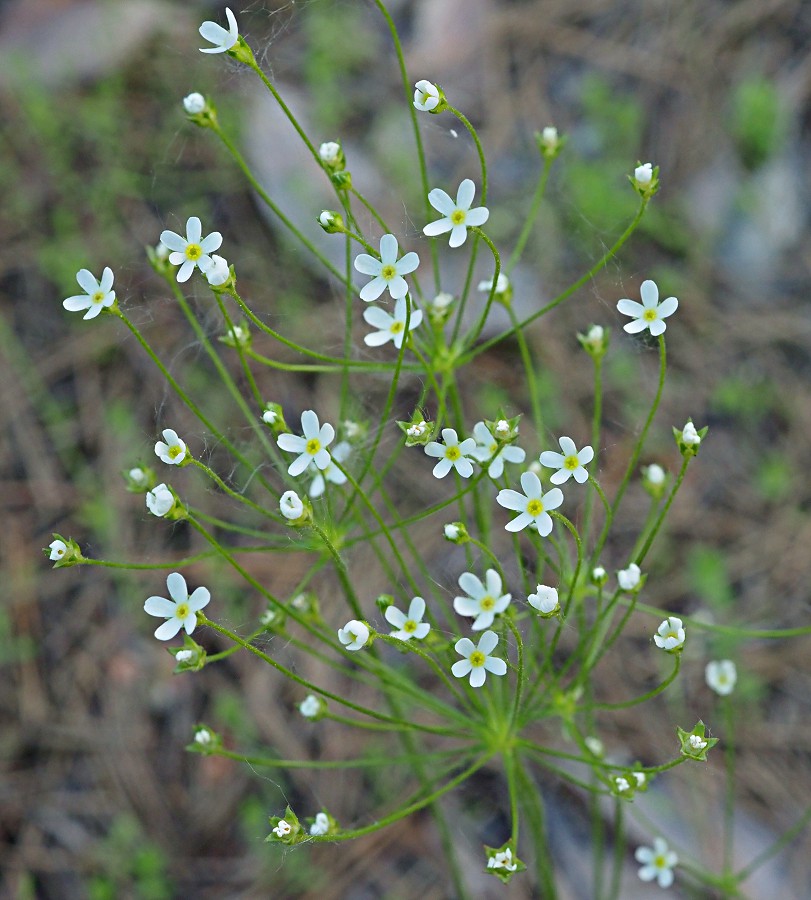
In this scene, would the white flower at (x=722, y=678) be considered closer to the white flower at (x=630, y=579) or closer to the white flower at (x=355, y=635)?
the white flower at (x=630, y=579)

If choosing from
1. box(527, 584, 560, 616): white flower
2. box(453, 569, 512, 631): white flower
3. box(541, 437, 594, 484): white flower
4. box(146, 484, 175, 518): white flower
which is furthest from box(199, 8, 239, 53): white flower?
box(527, 584, 560, 616): white flower

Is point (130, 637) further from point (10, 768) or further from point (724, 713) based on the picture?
point (724, 713)

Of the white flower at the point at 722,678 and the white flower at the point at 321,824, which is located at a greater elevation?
the white flower at the point at 321,824

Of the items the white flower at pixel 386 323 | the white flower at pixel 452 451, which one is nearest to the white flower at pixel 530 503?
the white flower at pixel 452 451

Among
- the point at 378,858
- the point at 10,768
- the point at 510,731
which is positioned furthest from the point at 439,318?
the point at 10,768

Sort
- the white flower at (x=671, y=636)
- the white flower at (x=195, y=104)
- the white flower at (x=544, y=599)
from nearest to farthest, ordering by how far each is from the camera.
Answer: the white flower at (x=544, y=599) → the white flower at (x=671, y=636) → the white flower at (x=195, y=104)

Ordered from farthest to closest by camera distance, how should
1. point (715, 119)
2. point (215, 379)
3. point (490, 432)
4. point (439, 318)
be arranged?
1. point (715, 119)
2. point (215, 379)
3. point (439, 318)
4. point (490, 432)

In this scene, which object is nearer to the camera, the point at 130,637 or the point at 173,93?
the point at 130,637
